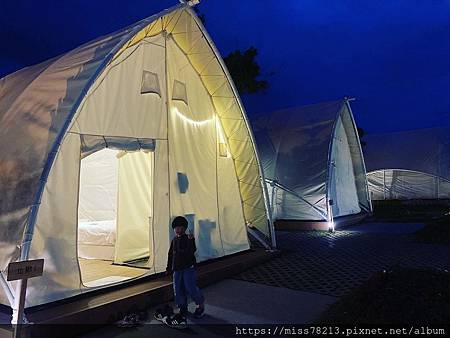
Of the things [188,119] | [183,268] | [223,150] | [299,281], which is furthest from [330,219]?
[183,268]

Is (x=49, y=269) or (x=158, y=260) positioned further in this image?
(x=158, y=260)

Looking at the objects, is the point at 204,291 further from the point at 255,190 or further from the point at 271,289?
the point at 255,190

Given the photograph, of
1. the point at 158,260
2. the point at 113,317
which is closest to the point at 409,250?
the point at 158,260

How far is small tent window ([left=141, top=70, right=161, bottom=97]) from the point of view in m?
6.12

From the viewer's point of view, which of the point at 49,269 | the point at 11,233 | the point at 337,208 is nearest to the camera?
the point at 11,233

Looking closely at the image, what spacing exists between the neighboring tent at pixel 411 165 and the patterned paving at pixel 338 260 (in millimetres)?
11153

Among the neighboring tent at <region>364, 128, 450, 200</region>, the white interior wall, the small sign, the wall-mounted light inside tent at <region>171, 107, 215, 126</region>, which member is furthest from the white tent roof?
the small sign

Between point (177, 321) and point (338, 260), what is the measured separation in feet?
14.9

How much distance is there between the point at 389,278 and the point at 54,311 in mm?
4092

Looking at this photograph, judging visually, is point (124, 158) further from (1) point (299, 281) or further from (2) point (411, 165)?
(2) point (411, 165)

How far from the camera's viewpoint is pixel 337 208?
1438 centimetres

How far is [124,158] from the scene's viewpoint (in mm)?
6926

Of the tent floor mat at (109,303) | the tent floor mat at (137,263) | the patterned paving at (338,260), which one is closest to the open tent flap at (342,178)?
the patterned paving at (338,260)

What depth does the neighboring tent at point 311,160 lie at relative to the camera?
525 inches
